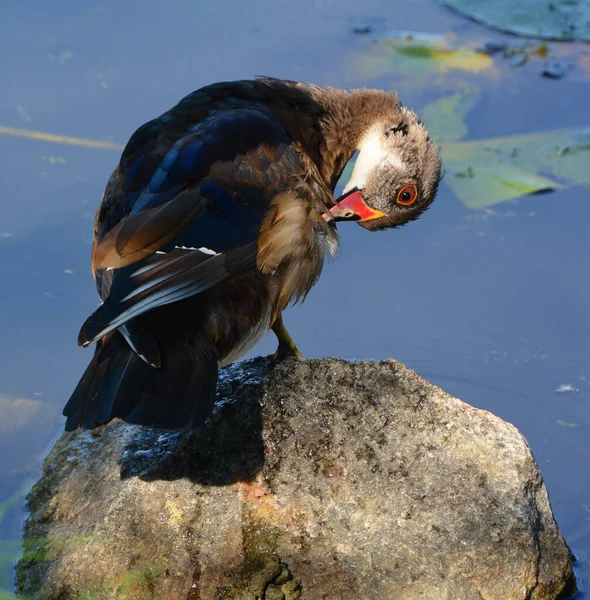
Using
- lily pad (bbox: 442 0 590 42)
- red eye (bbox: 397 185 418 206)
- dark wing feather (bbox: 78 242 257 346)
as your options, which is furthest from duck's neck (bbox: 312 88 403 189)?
lily pad (bbox: 442 0 590 42)

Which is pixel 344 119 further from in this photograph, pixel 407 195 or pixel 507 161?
pixel 507 161

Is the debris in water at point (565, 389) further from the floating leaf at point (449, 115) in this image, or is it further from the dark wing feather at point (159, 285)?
the floating leaf at point (449, 115)

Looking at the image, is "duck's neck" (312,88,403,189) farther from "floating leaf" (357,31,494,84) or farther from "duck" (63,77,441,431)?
"floating leaf" (357,31,494,84)

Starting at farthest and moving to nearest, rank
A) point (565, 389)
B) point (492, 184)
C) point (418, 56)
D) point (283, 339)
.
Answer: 1. point (418, 56)
2. point (492, 184)
3. point (565, 389)
4. point (283, 339)

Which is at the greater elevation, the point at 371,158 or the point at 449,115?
the point at 371,158

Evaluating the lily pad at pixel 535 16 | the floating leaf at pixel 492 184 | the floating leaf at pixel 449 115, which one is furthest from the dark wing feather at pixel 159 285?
the lily pad at pixel 535 16

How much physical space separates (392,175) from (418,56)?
2.74 meters

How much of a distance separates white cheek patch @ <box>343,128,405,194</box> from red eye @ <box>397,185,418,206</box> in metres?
0.08

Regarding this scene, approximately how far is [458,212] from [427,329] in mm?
893

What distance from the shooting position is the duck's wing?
2648 mm

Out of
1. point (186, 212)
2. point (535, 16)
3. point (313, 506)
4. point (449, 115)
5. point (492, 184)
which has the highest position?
point (186, 212)

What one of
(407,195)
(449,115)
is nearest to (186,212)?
(407,195)

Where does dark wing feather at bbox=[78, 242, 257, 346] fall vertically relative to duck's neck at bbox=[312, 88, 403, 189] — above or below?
below

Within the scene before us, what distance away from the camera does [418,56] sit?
5973 mm
